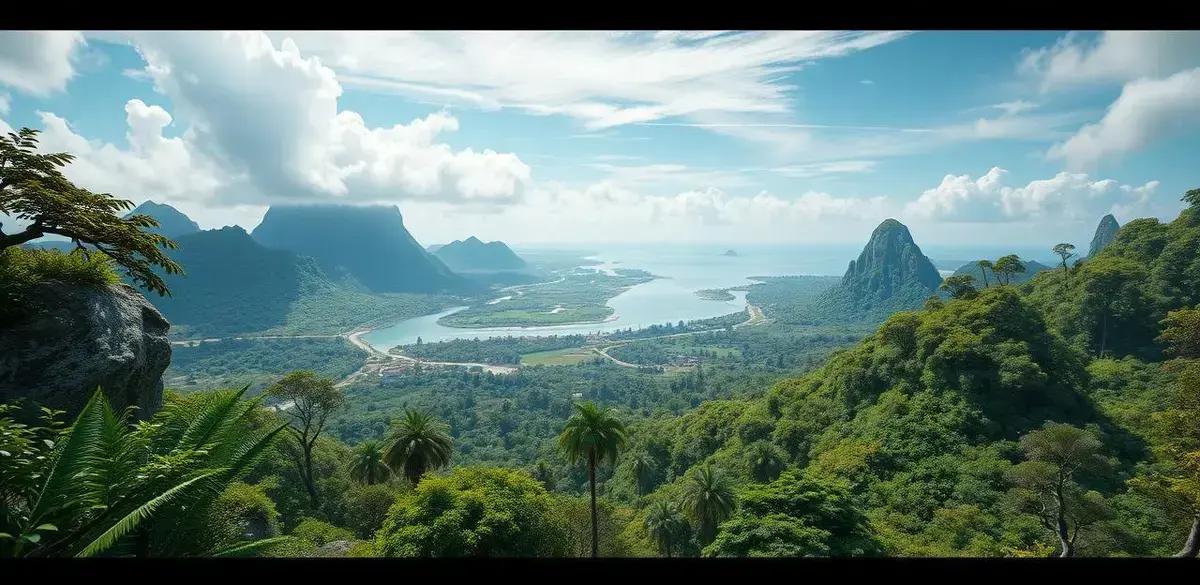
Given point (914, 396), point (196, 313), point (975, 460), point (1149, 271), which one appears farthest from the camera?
point (196, 313)

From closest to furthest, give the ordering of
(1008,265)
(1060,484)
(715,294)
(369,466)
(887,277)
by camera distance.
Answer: (1060,484)
(369,466)
(1008,265)
(887,277)
(715,294)

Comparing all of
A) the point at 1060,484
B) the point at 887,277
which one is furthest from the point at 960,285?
the point at 887,277

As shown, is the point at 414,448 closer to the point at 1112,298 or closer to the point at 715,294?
the point at 1112,298

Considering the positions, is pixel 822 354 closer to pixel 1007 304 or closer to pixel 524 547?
pixel 1007 304

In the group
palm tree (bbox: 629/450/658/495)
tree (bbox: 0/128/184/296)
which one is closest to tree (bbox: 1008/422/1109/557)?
palm tree (bbox: 629/450/658/495)
